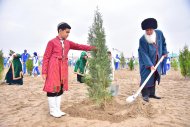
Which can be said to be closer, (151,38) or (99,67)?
(99,67)

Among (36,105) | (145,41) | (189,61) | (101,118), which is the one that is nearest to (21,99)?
(36,105)

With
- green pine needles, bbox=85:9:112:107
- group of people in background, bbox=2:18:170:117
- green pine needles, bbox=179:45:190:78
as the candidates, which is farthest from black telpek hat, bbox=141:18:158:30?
green pine needles, bbox=179:45:190:78

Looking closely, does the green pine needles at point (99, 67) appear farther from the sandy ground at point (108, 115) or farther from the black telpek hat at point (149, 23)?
the black telpek hat at point (149, 23)

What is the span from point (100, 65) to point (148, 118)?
4.37 feet

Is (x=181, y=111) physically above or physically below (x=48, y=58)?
below

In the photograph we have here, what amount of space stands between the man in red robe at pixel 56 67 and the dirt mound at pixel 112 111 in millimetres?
390

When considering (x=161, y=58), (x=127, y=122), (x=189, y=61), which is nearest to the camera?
(x=127, y=122)

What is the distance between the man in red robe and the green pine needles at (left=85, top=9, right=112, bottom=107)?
19.9 inches

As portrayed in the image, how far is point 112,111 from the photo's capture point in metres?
4.96

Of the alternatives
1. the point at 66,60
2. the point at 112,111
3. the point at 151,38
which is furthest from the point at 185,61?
the point at 66,60

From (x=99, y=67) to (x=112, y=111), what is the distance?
89cm

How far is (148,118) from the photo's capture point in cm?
464

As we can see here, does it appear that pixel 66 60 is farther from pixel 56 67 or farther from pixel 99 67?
pixel 99 67

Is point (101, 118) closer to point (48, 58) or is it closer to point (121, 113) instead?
point (121, 113)
